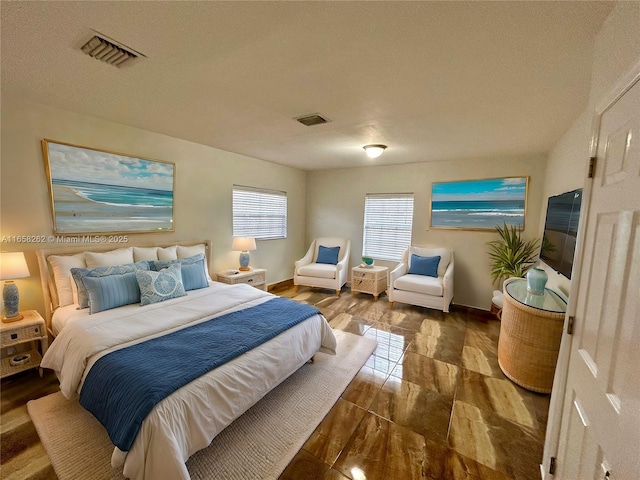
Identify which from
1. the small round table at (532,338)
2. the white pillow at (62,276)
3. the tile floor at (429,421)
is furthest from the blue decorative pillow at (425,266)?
the white pillow at (62,276)

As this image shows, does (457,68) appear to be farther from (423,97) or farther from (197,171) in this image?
(197,171)

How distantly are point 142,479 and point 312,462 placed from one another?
90 centimetres

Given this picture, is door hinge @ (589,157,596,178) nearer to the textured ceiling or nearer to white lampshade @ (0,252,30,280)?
the textured ceiling

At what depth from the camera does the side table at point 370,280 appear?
15.4 ft

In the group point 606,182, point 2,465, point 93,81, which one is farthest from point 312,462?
point 93,81

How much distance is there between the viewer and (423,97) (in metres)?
2.11

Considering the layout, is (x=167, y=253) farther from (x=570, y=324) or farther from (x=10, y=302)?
(x=570, y=324)

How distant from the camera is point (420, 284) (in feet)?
13.1

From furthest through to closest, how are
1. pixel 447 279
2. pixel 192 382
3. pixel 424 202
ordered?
pixel 424 202 < pixel 447 279 < pixel 192 382

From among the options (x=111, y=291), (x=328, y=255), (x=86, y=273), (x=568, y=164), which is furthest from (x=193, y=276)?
(x=568, y=164)

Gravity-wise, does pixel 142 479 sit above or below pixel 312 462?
above

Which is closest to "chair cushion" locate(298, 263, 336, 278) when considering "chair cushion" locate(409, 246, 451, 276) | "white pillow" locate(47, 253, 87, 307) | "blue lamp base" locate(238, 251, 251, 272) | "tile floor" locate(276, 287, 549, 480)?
"blue lamp base" locate(238, 251, 251, 272)

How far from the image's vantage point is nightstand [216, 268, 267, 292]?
3861 millimetres

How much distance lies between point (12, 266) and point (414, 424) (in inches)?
133
